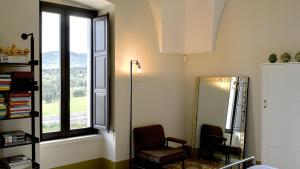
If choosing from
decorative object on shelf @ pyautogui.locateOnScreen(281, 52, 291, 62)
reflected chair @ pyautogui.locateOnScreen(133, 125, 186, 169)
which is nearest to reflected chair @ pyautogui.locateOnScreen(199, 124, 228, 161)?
reflected chair @ pyautogui.locateOnScreen(133, 125, 186, 169)

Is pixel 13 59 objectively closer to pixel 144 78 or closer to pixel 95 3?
pixel 95 3

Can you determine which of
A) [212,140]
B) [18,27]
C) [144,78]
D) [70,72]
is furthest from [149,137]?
[18,27]

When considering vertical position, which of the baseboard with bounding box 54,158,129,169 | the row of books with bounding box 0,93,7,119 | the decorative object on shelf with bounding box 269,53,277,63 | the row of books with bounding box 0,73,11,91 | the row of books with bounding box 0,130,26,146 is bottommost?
the baseboard with bounding box 54,158,129,169

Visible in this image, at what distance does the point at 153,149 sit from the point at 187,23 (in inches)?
99.5

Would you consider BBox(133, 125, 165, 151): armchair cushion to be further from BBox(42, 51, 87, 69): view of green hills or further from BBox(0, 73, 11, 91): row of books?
BBox(0, 73, 11, 91): row of books

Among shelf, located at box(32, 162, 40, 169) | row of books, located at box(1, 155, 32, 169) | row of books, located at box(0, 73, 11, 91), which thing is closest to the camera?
row of books, located at box(0, 73, 11, 91)

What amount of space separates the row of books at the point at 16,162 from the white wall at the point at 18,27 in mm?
163

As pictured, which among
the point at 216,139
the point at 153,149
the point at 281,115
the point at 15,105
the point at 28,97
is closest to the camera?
the point at 15,105

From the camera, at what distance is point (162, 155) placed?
4340mm

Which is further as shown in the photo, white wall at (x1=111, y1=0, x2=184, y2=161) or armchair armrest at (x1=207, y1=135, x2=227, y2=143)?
armchair armrest at (x1=207, y1=135, x2=227, y2=143)

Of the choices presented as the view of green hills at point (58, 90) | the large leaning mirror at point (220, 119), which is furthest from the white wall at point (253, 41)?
the view of green hills at point (58, 90)

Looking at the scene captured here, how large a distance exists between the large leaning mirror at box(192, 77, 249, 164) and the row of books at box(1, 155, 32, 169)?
3.18 meters

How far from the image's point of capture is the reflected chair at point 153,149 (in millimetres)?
4363

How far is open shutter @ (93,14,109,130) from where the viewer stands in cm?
454
